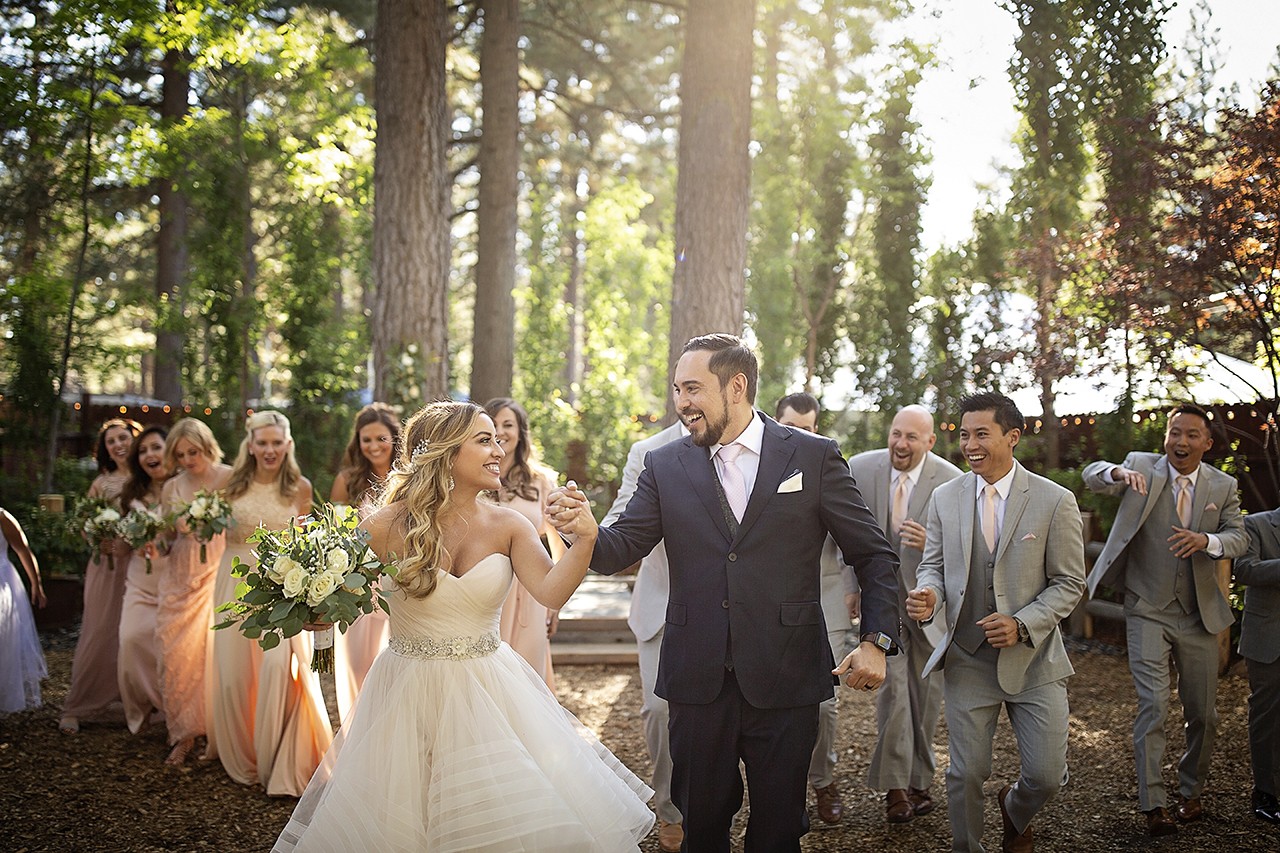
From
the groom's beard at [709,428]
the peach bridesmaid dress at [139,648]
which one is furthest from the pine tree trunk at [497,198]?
the groom's beard at [709,428]

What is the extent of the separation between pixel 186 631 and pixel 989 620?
5247mm

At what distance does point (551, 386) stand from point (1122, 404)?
885cm

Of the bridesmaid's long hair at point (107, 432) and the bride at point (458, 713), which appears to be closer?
the bride at point (458, 713)

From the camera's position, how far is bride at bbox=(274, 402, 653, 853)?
3625 mm

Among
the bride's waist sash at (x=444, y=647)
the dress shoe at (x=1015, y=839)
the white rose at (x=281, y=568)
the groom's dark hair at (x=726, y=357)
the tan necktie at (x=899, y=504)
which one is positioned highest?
the groom's dark hair at (x=726, y=357)

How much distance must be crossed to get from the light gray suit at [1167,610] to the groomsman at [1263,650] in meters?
0.22

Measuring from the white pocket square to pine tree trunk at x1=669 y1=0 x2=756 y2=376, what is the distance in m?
5.50

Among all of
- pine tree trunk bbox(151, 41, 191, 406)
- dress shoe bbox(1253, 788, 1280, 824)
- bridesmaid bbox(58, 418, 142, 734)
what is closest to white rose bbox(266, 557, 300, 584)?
bridesmaid bbox(58, 418, 142, 734)

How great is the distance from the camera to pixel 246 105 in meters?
14.9

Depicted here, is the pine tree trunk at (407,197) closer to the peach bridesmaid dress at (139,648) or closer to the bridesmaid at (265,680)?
the peach bridesmaid dress at (139,648)

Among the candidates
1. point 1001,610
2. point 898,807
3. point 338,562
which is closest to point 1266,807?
point 898,807

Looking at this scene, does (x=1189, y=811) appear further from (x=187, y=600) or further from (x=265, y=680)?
(x=187, y=600)

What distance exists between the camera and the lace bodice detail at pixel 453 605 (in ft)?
13.5

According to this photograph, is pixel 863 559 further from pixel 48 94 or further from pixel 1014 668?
pixel 48 94
